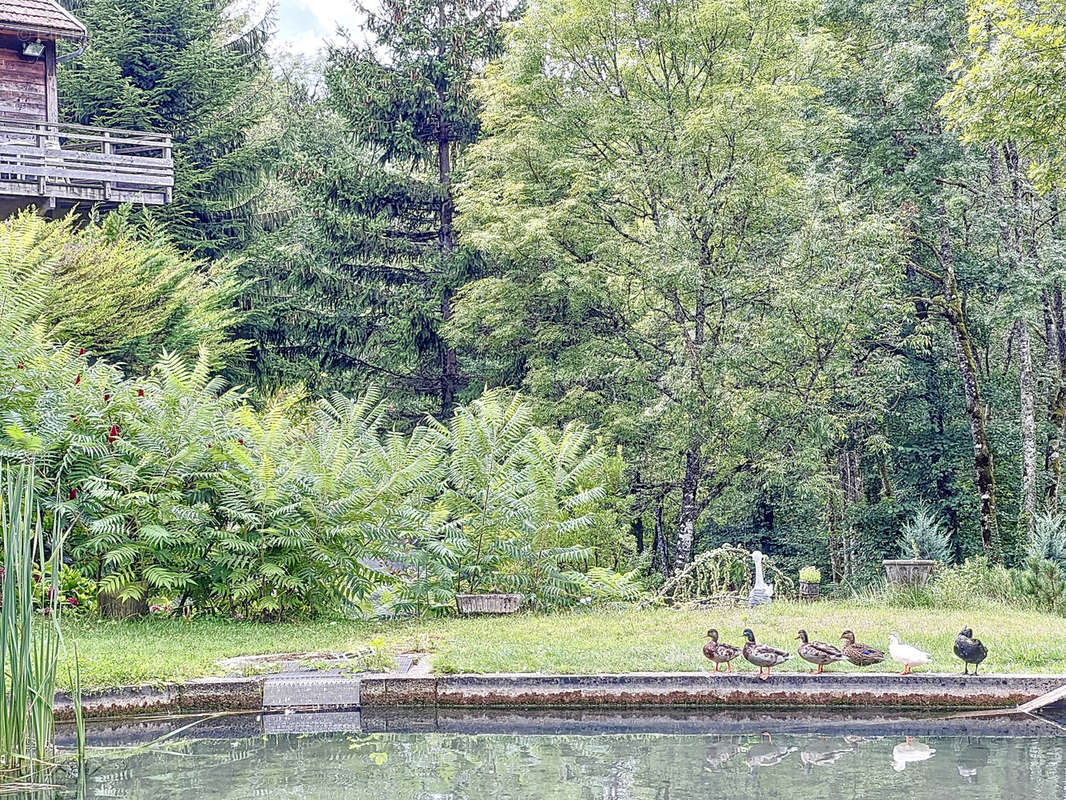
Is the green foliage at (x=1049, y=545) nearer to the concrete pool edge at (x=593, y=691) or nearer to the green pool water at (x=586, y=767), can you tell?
the concrete pool edge at (x=593, y=691)

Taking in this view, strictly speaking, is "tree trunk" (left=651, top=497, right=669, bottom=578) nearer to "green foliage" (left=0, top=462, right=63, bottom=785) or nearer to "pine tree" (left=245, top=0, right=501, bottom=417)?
"pine tree" (left=245, top=0, right=501, bottom=417)

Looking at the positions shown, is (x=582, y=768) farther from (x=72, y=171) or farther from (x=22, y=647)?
(x=72, y=171)

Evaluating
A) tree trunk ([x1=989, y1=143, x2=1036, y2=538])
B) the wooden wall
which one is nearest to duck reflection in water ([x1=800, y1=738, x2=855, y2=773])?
tree trunk ([x1=989, y1=143, x2=1036, y2=538])

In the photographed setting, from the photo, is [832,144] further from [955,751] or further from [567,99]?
[955,751]

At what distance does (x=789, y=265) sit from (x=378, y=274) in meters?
12.0

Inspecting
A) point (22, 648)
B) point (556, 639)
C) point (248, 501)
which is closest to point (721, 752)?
point (556, 639)

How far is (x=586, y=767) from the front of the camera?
20.3ft

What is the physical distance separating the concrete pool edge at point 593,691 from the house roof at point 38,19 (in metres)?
→ 19.0

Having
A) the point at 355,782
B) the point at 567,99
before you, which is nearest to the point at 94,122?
the point at 567,99

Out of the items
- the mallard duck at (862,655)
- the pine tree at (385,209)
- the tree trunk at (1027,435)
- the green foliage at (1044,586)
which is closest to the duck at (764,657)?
the mallard duck at (862,655)

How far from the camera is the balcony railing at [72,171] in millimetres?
20172

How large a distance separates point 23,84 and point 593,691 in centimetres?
2119

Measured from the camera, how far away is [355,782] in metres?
5.99

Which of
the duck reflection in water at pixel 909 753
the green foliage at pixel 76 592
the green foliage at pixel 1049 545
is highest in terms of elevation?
the green foliage at pixel 76 592
